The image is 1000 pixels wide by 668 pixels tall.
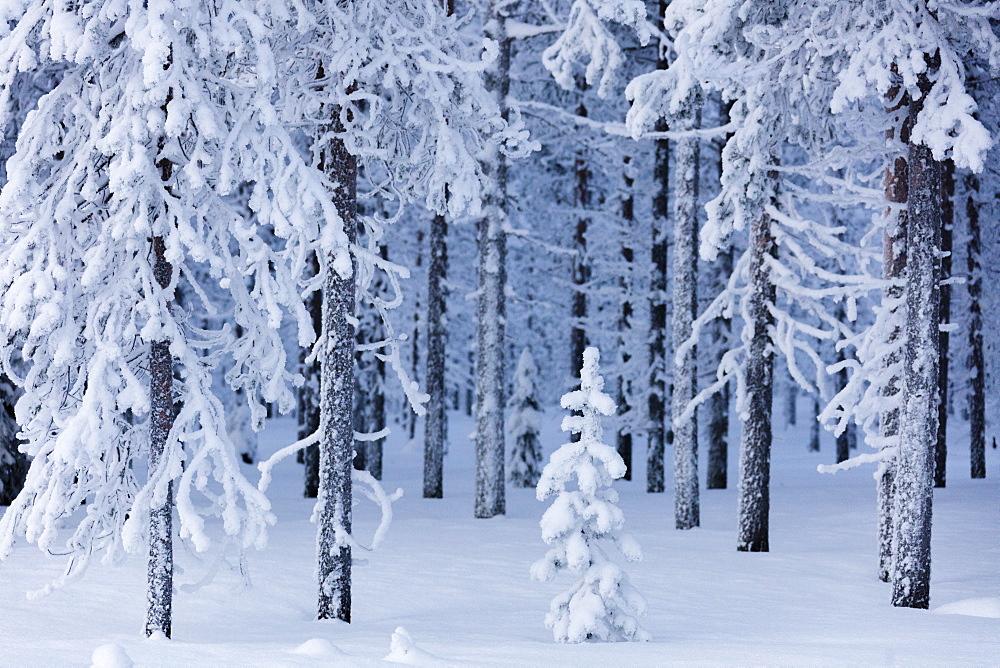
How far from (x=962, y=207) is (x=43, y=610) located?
22311 millimetres

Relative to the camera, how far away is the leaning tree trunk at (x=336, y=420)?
10.3m

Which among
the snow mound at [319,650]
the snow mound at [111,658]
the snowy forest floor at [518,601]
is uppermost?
the snow mound at [111,658]

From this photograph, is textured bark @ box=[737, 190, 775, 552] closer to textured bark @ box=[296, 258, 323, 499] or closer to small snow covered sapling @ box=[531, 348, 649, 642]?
small snow covered sapling @ box=[531, 348, 649, 642]

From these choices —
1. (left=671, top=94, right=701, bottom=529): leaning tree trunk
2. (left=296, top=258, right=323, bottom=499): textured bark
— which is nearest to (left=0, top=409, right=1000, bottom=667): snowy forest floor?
(left=671, top=94, right=701, bottom=529): leaning tree trunk

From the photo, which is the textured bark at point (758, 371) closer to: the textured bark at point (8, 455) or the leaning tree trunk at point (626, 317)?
the leaning tree trunk at point (626, 317)

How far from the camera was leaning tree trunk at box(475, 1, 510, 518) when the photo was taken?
57.7 feet

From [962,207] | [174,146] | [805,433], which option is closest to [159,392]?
[174,146]

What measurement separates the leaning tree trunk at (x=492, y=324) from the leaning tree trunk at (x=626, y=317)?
20.2 ft

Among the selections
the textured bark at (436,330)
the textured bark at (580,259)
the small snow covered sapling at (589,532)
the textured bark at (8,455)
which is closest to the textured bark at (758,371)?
the small snow covered sapling at (589,532)

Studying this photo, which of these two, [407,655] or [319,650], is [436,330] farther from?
[407,655]

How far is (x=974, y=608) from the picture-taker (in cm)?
1103

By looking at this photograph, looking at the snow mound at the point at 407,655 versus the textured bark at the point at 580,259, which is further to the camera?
the textured bark at the point at 580,259

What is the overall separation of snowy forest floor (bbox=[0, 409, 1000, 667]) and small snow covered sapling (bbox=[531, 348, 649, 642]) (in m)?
0.34

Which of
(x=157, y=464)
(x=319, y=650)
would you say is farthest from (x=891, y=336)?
(x=157, y=464)
